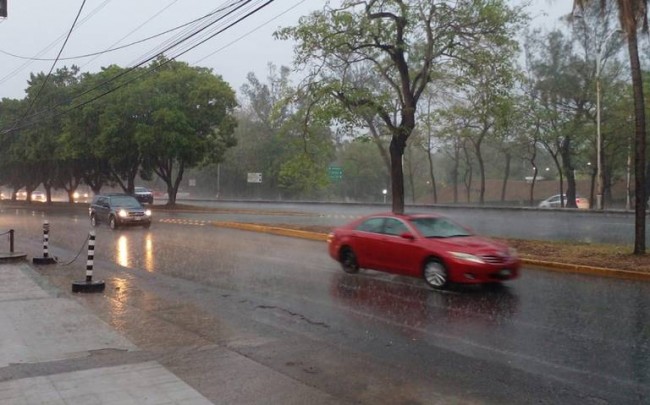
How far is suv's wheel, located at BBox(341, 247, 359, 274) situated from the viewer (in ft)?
43.3

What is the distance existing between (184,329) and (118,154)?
37.2m

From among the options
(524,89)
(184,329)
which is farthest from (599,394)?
(524,89)

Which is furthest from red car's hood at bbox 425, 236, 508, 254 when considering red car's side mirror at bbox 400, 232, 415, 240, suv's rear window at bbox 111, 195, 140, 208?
suv's rear window at bbox 111, 195, 140, 208

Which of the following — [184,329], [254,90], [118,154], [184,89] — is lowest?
[184,329]

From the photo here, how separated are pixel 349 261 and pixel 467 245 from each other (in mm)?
3206

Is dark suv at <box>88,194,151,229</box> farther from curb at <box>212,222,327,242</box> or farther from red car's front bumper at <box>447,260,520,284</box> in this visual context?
red car's front bumper at <box>447,260,520,284</box>

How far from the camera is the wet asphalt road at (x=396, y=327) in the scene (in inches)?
233

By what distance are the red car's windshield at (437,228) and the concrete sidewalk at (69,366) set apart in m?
6.17

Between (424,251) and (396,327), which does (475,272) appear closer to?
(424,251)

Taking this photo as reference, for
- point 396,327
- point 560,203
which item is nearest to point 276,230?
point 396,327

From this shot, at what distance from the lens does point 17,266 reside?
46.5 ft

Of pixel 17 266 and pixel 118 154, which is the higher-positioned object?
pixel 118 154

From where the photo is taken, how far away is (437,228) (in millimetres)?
11898

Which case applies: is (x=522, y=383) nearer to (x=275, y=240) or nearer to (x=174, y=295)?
(x=174, y=295)
